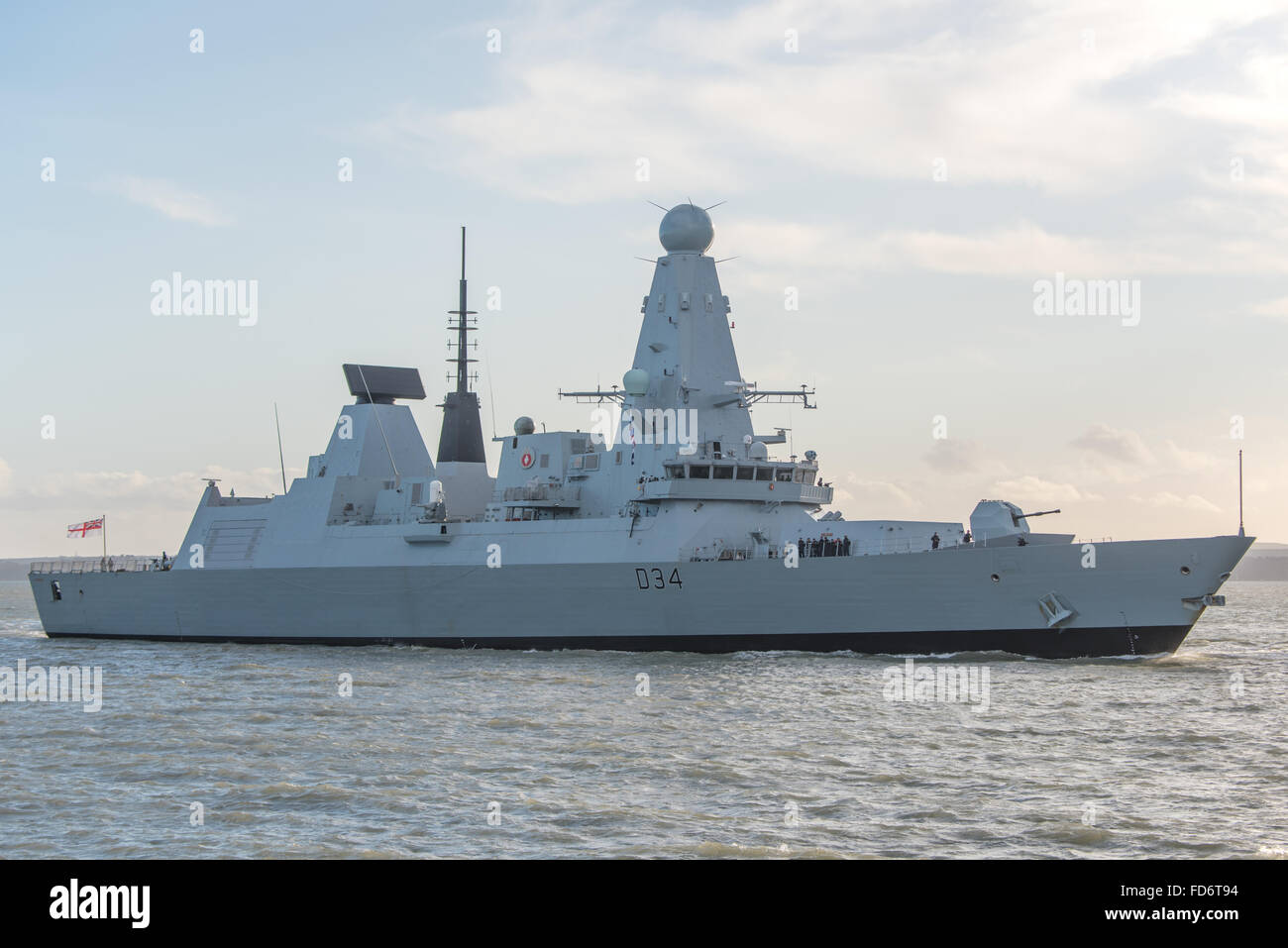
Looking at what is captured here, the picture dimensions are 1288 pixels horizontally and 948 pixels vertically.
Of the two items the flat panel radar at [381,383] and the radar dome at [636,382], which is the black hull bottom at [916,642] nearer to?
the radar dome at [636,382]

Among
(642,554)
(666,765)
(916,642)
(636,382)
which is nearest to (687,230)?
(636,382)

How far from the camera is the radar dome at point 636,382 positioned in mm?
27594

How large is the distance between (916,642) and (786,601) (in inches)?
102

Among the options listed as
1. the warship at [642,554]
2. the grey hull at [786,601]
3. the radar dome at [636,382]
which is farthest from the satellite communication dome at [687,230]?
the grey hull at [786,601]

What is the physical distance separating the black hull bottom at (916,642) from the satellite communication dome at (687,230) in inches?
360

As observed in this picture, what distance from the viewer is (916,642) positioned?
907 inches

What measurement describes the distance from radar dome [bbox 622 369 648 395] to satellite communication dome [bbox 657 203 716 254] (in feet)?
10.5

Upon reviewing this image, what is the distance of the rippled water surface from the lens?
1043cm

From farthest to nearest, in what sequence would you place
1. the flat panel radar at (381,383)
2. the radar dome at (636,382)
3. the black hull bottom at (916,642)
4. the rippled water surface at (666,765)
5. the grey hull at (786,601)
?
the flat panel radar at (381,383) < the radar dome at (636,382) < the black hull bottom at (916,642) < the grey hull at (786,601) < the rippled water surface at (666,765)

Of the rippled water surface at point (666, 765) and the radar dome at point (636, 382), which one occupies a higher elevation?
the radar dome at point (636, 382)

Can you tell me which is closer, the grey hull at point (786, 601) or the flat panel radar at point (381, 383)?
the grey hull at point (786, 601)

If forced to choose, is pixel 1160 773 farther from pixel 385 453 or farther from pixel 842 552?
pixel 385 453
